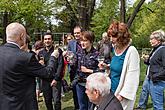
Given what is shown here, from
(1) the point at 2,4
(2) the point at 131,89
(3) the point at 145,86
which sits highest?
(1) the point at 2,4

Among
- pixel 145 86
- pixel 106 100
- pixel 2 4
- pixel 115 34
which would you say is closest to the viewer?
pixel 106 100

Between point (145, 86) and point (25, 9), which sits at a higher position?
point (25, 9)

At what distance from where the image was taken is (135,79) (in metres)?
4.94

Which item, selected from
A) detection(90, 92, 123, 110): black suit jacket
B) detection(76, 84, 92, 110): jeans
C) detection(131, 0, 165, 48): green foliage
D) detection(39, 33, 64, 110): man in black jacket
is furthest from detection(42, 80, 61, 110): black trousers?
detection(131, 0, 165, 48): green foliage

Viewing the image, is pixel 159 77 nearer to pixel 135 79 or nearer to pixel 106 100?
pixel 135 79

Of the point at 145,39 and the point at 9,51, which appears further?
the point at 145,39

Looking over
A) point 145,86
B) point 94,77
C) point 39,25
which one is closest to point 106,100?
point 94,77

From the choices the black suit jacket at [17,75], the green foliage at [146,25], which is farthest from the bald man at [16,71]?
the green foliage at [146,25]

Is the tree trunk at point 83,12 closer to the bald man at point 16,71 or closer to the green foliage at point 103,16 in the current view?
the bald man at point 16,71

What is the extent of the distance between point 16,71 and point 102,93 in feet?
4.18

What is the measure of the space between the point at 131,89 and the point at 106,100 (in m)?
1.26

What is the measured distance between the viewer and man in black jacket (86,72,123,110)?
372 cm

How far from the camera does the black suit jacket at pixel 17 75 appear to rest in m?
4.56

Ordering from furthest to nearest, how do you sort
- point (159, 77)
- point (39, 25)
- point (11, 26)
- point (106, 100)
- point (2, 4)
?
point (39, 25), point (2, 4), point (159, 77), point (11, 26), point (106, 100)
